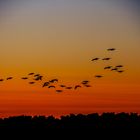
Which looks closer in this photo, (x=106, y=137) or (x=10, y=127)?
(x=106, y=137)

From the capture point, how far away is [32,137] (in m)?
117

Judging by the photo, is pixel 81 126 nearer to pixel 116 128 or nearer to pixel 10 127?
pixel 116 128

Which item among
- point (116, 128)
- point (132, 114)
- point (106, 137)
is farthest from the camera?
point (132, 114)

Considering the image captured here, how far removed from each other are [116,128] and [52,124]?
2052cm

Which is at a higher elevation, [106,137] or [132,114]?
[132,114]

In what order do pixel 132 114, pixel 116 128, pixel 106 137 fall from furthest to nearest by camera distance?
pixel 132 114
pixel 116 128
pixel 106 137

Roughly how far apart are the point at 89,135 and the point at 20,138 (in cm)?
1884

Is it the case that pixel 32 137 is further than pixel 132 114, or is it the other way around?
pixel 132 114

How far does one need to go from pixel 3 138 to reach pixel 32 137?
31.9 ft

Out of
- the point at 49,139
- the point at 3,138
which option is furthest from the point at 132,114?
the point at 3,138

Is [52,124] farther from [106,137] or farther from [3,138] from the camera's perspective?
[106,137]

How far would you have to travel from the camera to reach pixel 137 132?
111875 mm

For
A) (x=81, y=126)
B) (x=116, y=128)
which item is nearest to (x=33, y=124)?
(x=81, y=126)

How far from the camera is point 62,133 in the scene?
12175 cm
